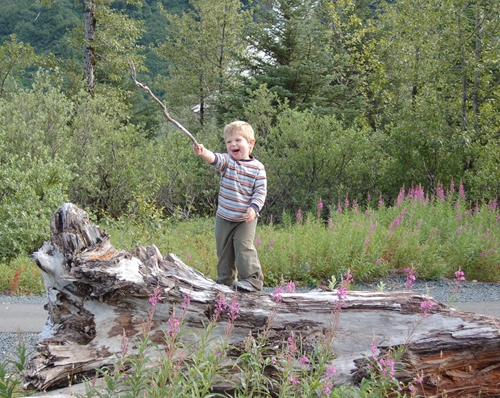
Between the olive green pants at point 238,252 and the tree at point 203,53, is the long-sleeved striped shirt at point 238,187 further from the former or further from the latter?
the tree at point 203,53

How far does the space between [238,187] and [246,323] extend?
1701 mm

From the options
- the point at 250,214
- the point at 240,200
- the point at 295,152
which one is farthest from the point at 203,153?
the point at 295,152

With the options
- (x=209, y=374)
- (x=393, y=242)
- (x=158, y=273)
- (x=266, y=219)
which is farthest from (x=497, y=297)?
(x=266, y=219)

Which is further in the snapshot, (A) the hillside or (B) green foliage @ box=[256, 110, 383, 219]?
(A) the hillside

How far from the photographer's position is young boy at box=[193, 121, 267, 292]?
17.4 ft

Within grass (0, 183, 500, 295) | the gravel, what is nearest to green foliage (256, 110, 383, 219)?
grass (0, 183, 500, 295)

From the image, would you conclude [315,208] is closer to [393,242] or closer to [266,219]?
[266,219]

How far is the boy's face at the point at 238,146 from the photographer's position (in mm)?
5383

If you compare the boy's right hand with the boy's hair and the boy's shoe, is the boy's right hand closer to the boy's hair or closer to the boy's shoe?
the boy's hair

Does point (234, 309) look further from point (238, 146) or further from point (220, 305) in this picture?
point (238, 146)

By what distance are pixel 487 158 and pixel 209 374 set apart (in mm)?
11133

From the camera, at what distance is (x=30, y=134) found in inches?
500

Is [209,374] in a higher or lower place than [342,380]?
higher

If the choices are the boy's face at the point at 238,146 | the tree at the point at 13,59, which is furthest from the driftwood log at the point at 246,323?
the tree at the point at 13,59
